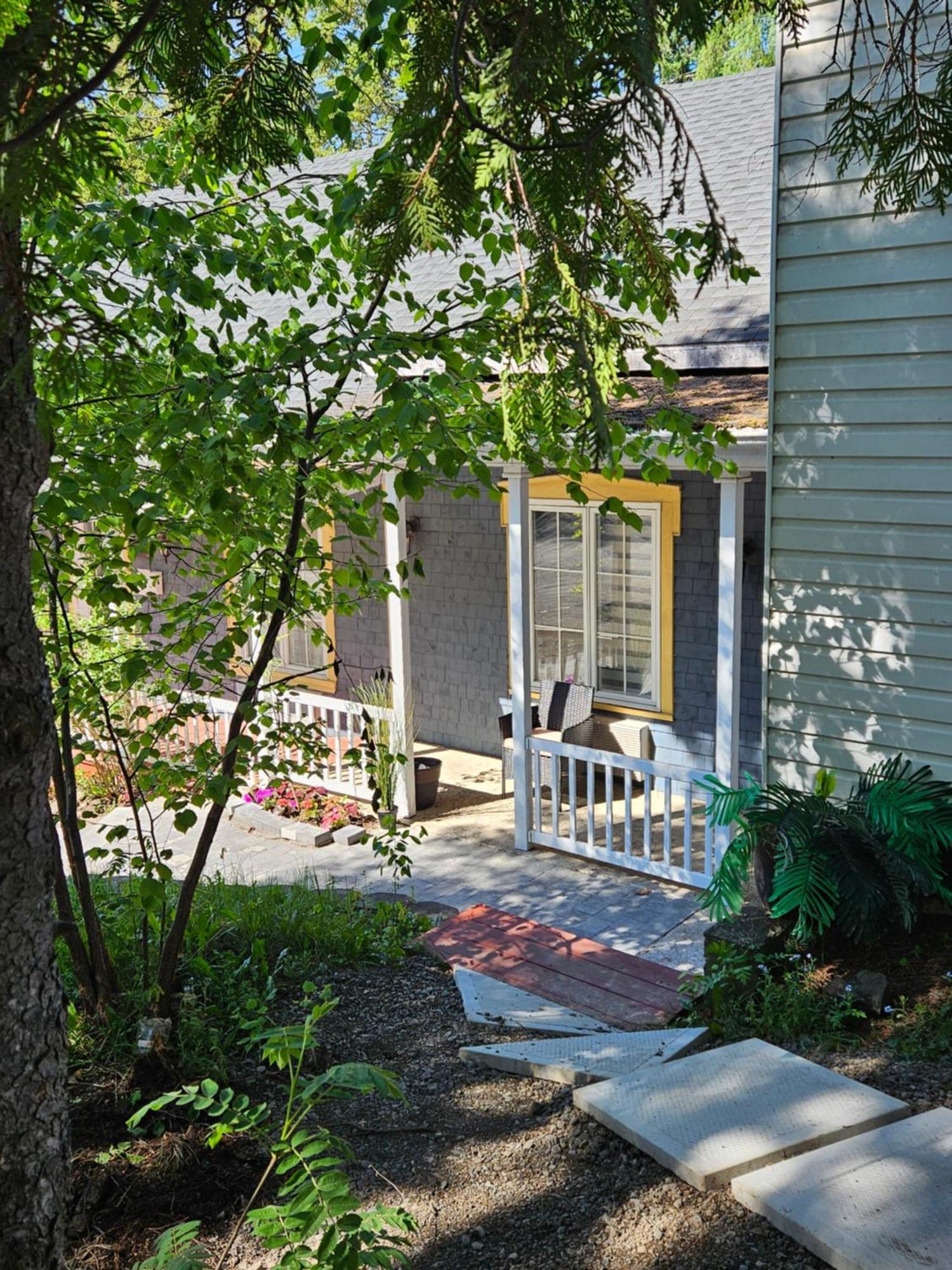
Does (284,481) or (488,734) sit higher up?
(284,481)

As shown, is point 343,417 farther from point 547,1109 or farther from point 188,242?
point 547,1109

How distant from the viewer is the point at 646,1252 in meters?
2.61

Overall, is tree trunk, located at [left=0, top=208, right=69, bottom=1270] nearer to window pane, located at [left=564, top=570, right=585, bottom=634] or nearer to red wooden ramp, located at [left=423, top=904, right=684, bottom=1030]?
red wooden ramp, located at [left=423, top=904, right=684, bottom=1030]

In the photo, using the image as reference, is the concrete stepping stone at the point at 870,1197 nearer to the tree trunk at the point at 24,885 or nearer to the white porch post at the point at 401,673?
the tree trunk at the point at 24,885

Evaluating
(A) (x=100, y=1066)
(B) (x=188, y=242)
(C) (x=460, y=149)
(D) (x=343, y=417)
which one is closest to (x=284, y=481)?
(D) (x=343, y=417)

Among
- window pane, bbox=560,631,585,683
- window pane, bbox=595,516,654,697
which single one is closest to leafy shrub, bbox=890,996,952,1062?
window pane, bbox=595,516,654,697

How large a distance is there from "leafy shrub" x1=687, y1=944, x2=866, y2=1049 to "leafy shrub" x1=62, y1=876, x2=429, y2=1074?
59.9 inches

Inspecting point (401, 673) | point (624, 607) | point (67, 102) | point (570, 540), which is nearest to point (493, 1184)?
point (67, 102)

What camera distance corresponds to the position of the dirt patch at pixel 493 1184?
2.65 m

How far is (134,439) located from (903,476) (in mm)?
3068

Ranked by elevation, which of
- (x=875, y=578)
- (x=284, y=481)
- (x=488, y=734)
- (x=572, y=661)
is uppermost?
(x=284, y=481)

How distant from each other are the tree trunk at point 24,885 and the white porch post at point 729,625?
4.85 metres

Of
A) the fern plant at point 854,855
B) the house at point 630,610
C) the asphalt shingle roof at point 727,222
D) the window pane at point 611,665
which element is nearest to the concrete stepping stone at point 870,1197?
the fern plant at point 854,855

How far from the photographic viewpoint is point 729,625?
684 centimetres
